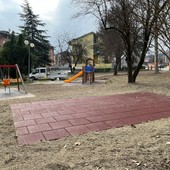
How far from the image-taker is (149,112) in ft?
18.6

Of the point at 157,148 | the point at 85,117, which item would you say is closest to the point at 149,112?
the point at 85,117

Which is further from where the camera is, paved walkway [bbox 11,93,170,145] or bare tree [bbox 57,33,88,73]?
bare tree [bbox 57,33,88,73]

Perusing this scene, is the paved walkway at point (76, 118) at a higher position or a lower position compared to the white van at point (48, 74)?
lower

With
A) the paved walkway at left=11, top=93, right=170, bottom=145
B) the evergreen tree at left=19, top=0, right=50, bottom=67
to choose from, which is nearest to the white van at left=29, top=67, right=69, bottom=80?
the evergreen tree at left=19, top=0, right=50, bottom=67

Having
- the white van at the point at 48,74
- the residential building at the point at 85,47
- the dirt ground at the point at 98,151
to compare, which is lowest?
the dirt ground at the point at 98,151

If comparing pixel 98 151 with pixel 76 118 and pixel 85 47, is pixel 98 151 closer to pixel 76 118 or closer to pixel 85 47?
pixel 76 118

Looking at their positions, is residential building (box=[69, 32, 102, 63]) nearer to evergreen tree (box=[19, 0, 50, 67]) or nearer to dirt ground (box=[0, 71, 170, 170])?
evergreen tree (box=[19, 0, 50, 67])

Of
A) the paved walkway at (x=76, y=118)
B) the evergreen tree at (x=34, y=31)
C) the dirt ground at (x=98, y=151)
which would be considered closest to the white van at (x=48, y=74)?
the evergreen tree at (x=34, y=31)

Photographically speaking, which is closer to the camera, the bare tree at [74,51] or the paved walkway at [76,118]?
the paved walkway at [76,118]

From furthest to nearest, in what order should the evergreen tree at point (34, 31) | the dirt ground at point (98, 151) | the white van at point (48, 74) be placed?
the evergreen tree at point (34, 31) → the white van at point (48, 74) → the dirt ground at point (98, 151)

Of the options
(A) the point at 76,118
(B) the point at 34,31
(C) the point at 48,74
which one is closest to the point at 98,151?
(A) the point at 76,118

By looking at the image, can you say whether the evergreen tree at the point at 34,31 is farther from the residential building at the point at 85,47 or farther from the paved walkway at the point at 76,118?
the paved walkway at the point at 76,118

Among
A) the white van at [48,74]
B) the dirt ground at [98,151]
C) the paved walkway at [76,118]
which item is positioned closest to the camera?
the dirt ground at [98,151]

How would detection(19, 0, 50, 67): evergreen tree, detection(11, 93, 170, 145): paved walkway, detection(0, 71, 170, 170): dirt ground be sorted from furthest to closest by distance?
detection(19, 0, 50, 67): evergreen tree → detection(11, 93, 170, 145): paved walkway → detection(0, 71, 170, 170): dirt ground
